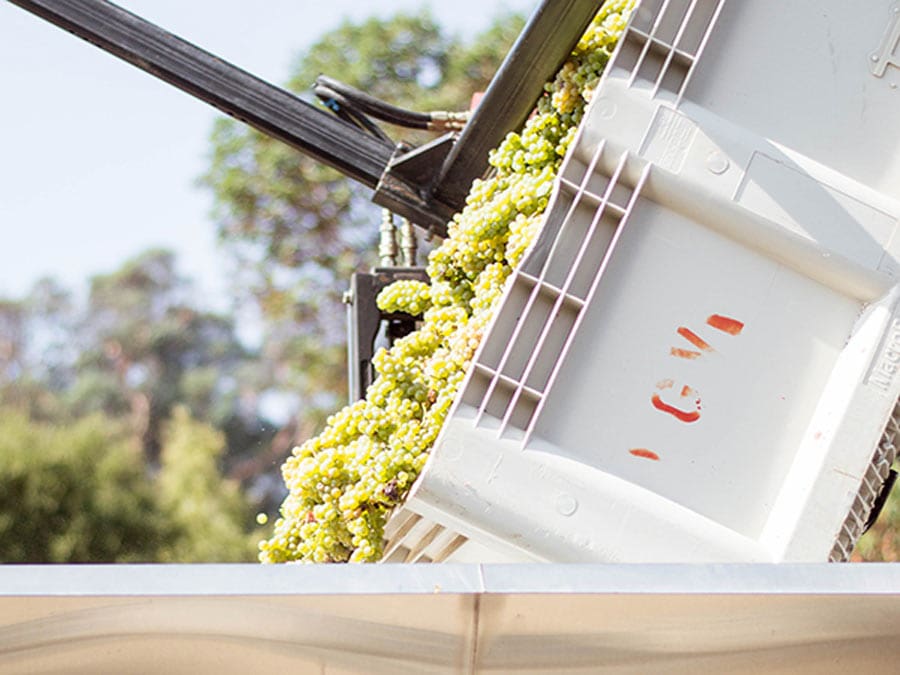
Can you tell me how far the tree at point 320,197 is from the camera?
1545 centimetres

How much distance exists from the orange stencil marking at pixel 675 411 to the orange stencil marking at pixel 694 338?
0.49ft

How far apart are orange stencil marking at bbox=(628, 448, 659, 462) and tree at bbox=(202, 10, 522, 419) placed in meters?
12.5

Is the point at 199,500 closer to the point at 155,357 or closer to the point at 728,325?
the point at 155,357

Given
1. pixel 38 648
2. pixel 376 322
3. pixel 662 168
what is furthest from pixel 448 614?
pixel 376 322

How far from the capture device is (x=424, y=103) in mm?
15133

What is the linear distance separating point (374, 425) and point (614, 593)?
1827mm

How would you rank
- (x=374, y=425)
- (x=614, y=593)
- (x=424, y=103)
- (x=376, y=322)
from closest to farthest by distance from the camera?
(x=614, y=593)
(x=374, y=425)
(x=376, y=322)
(x=424, y=103)

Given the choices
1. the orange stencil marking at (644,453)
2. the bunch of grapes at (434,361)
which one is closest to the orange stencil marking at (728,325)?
the orange stencil marking at (644,453)

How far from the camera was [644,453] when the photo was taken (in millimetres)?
2787

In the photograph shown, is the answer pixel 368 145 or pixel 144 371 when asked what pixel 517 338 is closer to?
pixel 368 145

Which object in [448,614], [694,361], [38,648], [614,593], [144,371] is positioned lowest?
[144,371]

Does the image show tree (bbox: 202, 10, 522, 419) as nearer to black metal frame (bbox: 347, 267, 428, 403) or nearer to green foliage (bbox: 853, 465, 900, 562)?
green foliage (bbox: 853, 465, 900, 562)

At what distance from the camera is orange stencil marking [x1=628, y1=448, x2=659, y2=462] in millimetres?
2783

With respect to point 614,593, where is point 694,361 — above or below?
above
